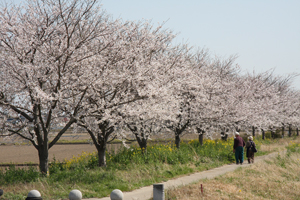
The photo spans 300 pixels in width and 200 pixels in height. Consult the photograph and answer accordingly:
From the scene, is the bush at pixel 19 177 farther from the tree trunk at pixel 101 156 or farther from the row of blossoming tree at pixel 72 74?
the tree trunk at pixel 101 156

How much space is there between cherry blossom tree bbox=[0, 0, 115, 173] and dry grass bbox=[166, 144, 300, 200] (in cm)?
438

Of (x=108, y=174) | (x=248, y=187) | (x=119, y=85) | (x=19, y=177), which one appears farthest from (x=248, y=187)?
(x=19, y=177)

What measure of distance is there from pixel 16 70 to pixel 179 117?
391 inches

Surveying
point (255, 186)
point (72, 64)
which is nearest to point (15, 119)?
point (72, 64)

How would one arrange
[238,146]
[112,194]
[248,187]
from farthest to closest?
[238,146] → [248,187] → [112,194]

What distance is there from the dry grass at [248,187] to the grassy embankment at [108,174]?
6.04ft

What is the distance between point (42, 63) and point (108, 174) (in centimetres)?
413

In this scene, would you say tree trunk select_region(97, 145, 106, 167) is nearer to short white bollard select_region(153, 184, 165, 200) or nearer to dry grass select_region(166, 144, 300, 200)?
dry grass select_region(166, 144, 300, 200)

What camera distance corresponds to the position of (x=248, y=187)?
29.9ft

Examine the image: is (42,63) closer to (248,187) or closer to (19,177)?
(19,177)

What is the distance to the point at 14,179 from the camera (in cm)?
970

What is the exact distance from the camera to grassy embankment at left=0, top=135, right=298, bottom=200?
340 inches

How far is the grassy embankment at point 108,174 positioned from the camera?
8.64 metres

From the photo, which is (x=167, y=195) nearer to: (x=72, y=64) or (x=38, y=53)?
(x=72, y=64)
